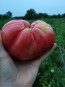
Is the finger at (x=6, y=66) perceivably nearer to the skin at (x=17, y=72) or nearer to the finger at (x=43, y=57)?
the skin at (x=17, y=72)

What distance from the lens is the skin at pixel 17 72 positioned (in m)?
2.05

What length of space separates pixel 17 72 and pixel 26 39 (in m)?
0.32

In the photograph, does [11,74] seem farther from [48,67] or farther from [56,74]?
[48,67]

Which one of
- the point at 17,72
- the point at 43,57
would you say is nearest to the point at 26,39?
the point at 43,57

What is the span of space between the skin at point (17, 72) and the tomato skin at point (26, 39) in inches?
5.8

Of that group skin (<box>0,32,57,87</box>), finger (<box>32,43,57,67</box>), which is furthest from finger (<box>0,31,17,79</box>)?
finger (<box>32,43,57,67</box>)

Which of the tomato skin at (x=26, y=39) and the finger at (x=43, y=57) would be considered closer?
the tomato skin at (x=26, y=39)

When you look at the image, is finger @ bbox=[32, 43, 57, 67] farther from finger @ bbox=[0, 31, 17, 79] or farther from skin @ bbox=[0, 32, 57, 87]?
finger @ bbox=[0, 31, 17, 79]

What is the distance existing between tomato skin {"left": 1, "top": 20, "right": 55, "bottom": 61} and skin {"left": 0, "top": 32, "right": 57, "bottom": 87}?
147 mm

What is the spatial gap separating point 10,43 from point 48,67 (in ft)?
13.2

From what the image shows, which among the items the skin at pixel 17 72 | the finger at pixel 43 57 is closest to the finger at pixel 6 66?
the skin at pixel 17 72

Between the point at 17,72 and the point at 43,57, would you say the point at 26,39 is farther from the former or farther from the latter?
the point at 17,72

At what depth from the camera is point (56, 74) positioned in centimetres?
510

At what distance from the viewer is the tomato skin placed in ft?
6.12
